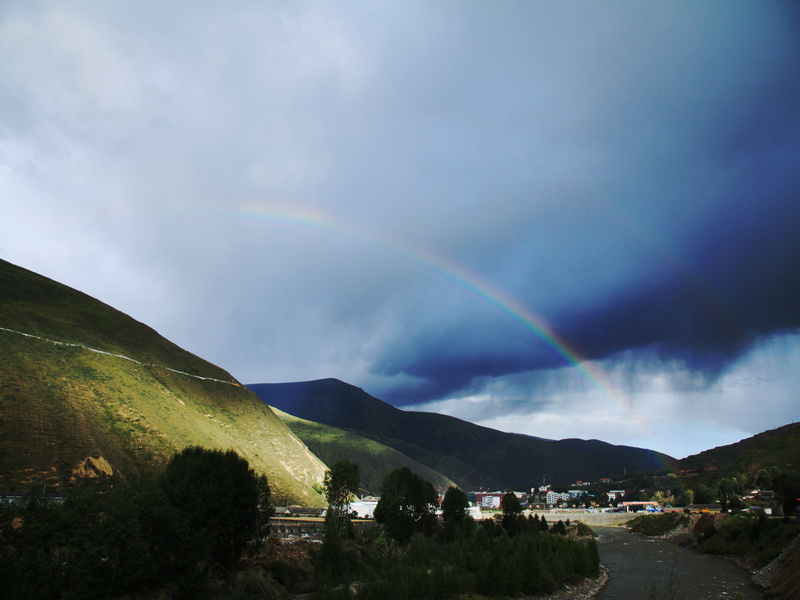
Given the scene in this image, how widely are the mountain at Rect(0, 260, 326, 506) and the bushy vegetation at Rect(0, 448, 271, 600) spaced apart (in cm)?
3593

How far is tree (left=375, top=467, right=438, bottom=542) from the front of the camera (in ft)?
208

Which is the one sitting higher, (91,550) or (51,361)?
(51,361)

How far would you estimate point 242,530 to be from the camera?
34.4 meters

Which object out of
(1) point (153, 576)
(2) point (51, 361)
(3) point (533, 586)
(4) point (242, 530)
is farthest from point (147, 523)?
(2) point (51, 361)

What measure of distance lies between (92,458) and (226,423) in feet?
151

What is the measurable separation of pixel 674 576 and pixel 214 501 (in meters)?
30.4

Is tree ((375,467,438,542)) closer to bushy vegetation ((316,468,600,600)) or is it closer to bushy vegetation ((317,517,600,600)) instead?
bushy vegetation ((316,468,600,600))

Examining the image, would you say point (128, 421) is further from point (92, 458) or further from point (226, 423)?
point (226, 423)

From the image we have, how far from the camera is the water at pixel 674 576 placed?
40594 mm

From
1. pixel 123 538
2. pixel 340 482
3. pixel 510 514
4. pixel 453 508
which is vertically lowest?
pixel 510 514

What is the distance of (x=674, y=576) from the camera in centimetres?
3017

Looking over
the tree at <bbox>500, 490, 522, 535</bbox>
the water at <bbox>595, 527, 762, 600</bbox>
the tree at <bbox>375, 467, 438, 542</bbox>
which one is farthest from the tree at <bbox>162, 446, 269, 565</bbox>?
the tree at <bbox>500, 490, 522, 535</bbox>

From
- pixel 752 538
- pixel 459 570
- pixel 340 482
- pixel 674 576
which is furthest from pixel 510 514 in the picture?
pixel 674 576

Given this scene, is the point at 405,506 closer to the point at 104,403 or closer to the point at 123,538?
the point at 123,538
